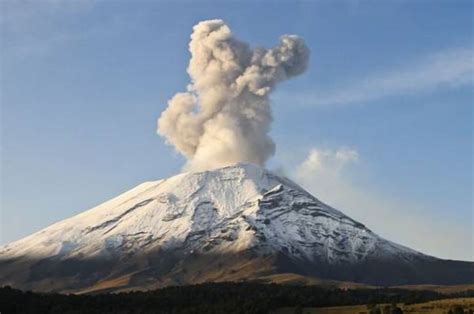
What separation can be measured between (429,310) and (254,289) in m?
51.2

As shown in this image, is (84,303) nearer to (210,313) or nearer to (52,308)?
(52,308)

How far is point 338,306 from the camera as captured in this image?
181625 millimetres

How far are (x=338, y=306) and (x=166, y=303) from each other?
40.0 meters

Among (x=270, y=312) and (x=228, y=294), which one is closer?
(x=270, y=312)

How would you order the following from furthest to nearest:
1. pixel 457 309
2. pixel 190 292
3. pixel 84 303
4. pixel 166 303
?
1. pixel 190 292
2. pixel 166 303
3. pixel 84 303
4. pixel 457 309

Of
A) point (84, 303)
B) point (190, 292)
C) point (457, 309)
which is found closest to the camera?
point (457, 309)

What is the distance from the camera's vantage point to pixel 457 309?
15550cm

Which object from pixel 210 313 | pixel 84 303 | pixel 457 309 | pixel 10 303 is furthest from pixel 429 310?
pixel 10 303

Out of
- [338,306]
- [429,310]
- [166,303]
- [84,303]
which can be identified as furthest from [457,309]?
[84,303]

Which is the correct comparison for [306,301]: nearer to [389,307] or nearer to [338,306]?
[338,306]

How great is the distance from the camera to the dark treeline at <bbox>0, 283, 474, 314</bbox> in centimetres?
15980

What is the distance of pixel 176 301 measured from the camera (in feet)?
592

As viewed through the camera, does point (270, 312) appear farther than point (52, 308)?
Yes

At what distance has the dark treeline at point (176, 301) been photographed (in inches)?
6291
